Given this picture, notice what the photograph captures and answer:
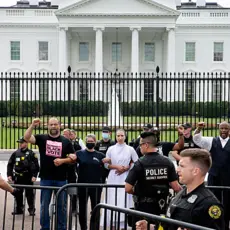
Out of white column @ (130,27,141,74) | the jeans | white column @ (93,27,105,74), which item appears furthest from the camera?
white column @ (130,27,141,74)

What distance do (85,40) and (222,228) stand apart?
47.2 metres

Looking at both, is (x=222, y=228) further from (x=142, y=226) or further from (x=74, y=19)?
(x=74, y=19)

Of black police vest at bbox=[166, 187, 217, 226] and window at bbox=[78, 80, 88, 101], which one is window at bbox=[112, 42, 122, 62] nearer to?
window at bbox=[78, 80, 88, 101]

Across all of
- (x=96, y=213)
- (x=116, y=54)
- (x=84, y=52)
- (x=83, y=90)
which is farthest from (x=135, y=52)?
(x=96, y=213)

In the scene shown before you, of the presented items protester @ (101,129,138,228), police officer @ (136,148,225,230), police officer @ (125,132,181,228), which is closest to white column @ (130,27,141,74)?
protester @ (101,129,138,228)

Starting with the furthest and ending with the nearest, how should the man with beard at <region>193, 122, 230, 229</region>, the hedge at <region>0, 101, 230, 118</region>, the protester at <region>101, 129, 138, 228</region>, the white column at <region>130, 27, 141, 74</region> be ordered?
the white column at <region>130, 27, 141, 74</region> → the hedge at <region>0, 101, 230, 118</region> → the protester at <region>101, 129, 138, 228</region> → the man with beard at <region>193, 122, 230, 229</region>

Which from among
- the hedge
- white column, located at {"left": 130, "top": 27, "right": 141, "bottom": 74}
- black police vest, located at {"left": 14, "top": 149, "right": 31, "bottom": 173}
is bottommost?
black police vest, located at {"left": 14, "top": 149, "right": 31, "bottom": 173}

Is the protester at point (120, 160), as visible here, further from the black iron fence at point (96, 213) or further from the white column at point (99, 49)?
the white column at point (99, 49)

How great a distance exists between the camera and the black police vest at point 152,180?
5582 mm

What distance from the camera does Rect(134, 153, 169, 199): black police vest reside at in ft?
18.3

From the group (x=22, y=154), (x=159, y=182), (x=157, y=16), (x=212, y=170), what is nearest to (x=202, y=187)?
(x=159, y=182)

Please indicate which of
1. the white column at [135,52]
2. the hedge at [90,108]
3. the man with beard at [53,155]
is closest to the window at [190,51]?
the white column at [135,52]

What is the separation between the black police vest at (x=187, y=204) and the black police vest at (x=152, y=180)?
1.68 m

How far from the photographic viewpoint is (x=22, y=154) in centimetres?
906
